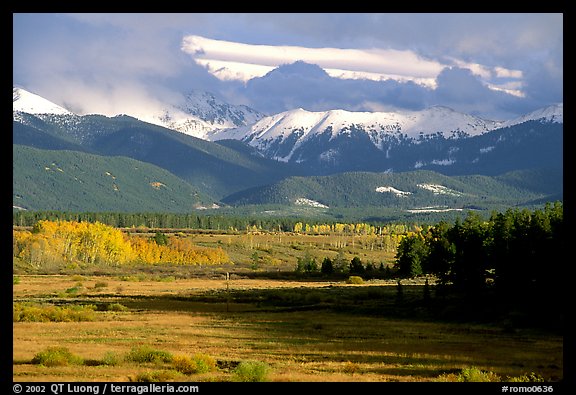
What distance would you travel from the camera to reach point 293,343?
63.2m

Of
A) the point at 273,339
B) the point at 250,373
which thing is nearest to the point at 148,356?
the point at 250,373

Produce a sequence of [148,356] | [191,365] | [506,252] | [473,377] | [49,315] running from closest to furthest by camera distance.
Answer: [473,377] < [191,365] < [148,356] < [49,315] < [506,252]

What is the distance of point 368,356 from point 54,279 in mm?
117071

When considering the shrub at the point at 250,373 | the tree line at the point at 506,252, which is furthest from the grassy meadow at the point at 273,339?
the tree line at the point at 506,252

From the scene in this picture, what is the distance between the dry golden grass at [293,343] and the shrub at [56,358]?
905 mm

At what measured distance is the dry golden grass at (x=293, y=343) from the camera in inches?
1781

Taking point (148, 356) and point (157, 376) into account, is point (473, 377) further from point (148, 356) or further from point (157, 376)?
point (148, 356)

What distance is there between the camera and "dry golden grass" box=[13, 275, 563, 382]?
4525 centimetres

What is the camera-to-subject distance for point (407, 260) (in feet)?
518

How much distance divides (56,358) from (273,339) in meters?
23.5
